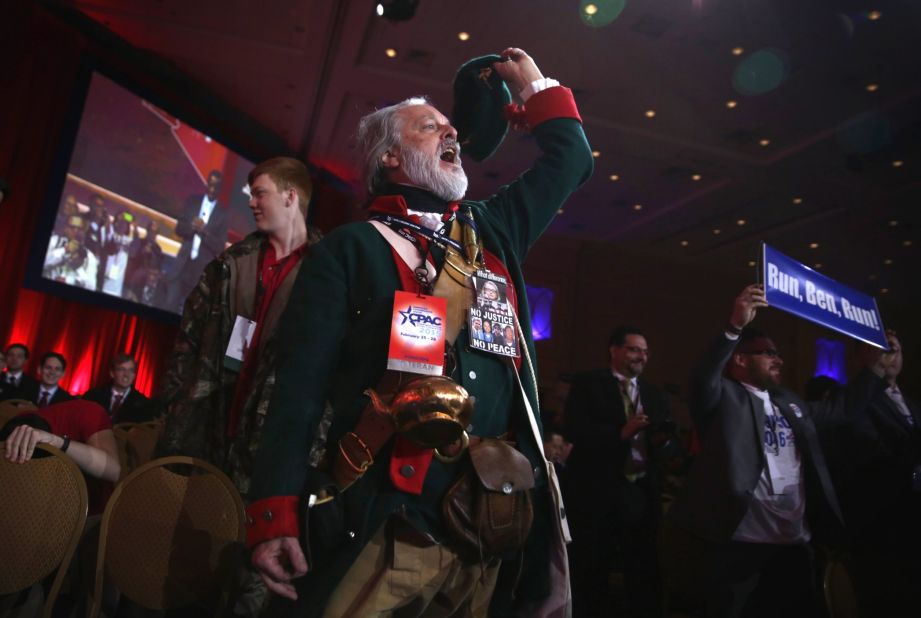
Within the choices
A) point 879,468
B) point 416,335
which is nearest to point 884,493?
point 879,468

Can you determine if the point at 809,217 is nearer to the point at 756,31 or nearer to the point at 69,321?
the point at 756,31

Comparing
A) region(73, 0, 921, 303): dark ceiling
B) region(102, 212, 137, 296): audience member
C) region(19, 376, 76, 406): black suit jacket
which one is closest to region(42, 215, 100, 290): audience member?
region(102, 212, 137, 296): audience member

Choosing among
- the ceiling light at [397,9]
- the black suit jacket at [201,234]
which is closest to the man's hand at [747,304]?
the ceiling light at [397,9]

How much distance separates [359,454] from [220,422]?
3.62ft

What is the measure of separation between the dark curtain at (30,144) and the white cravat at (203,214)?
1.68m

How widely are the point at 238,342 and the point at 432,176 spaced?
0.94m

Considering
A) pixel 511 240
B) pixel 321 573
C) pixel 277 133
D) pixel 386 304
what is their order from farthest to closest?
pixel 277 133, pixel 511 240, pixel 386 304, pixel 321 573

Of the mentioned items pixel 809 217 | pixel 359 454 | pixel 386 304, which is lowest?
pixel 359 454

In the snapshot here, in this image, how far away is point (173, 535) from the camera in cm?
175

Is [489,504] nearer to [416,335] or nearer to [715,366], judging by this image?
[416,335]

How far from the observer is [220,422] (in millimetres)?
1928

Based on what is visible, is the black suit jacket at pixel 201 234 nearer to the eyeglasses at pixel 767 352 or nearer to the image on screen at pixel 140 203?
the image on screen at pixel 140 203

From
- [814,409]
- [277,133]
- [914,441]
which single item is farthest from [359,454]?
[277,133]

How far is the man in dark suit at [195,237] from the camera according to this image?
8828 mm
